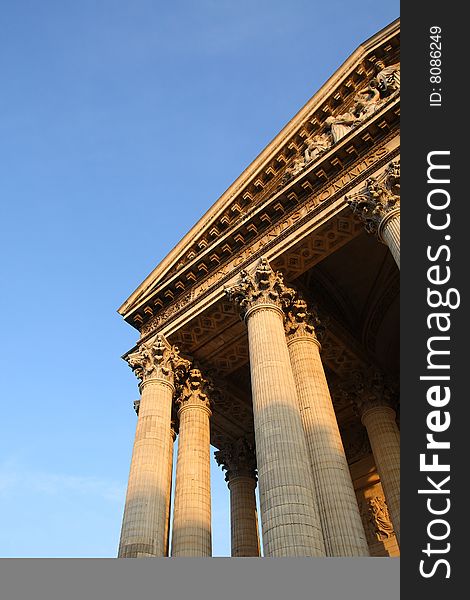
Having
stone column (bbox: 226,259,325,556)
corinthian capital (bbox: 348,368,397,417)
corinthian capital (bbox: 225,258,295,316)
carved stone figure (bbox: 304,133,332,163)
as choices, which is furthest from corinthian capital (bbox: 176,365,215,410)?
carved stone figure (bbox: 304,133,332,163)

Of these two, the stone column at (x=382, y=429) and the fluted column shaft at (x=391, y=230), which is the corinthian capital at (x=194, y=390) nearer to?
the stone column at (x=382, y=429)

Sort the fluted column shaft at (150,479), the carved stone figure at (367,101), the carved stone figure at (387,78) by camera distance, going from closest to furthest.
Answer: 1. the fluted column shaft at (150,479)
2. the carved stone figure at (387,78)
3. the carved stone figure at (367,101)

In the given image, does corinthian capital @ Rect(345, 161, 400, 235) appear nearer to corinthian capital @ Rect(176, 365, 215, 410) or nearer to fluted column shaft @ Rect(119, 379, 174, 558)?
corinthian capital @ Rect(176, 365, 215, 410)

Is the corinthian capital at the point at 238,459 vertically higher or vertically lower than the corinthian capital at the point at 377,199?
lower

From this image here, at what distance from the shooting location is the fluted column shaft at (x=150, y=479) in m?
16.0

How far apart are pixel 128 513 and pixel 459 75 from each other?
546 inches

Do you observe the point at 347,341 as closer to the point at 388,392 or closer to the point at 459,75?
the point at 388,392

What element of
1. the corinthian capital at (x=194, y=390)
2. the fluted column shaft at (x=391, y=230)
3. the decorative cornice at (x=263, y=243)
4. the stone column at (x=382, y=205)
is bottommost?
the corinthian capital at (x=194, y=390)

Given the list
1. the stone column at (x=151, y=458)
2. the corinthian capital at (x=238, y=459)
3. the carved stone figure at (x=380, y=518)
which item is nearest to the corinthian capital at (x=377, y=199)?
the stone column at (x=151, y=458)

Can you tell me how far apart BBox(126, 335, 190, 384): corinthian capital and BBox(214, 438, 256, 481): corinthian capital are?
5.37 metres

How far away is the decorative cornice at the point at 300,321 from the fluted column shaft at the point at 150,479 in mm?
4676

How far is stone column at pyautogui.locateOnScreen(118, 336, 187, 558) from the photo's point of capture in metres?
16.1

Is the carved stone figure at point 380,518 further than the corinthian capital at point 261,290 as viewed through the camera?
Yes

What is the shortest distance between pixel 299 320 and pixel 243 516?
28.4ft
